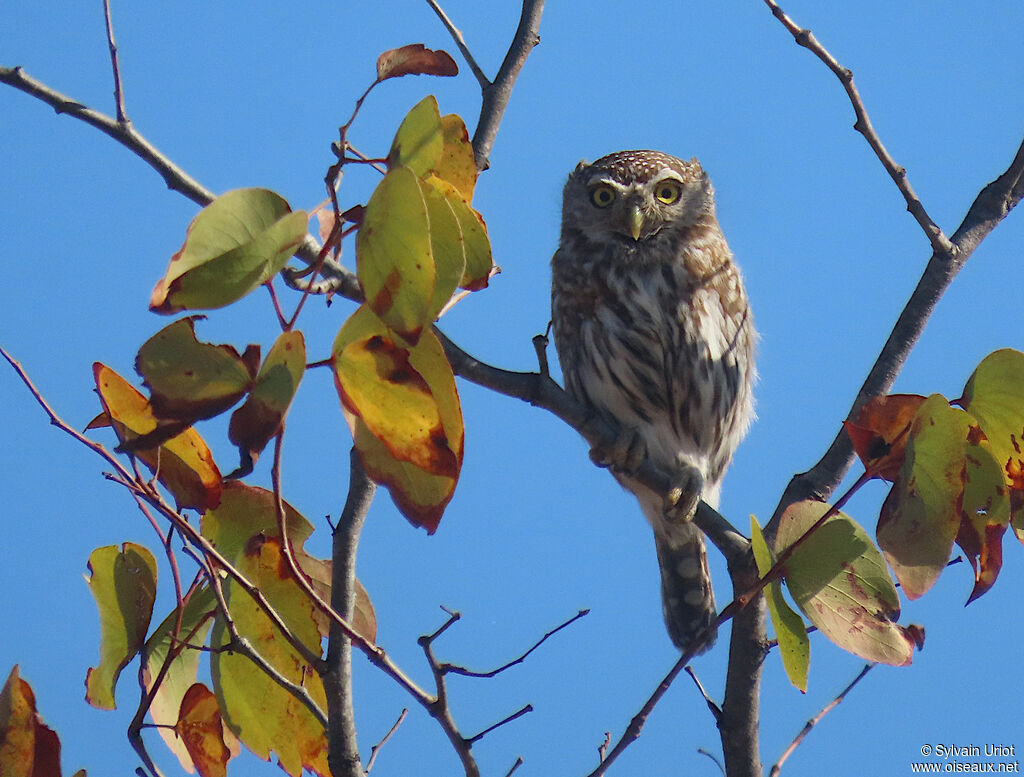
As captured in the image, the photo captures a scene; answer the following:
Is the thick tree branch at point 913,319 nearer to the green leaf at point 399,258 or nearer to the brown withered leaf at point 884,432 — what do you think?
the brown withered leaf at point 884,432

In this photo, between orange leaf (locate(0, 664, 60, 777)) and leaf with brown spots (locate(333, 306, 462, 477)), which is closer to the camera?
leaf with brown spots (locate(333, 306, 462, 477))

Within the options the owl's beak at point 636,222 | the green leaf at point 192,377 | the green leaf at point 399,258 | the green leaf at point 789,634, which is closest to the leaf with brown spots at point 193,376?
the green leaf at point 192,377

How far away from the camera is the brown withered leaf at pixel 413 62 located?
147cm

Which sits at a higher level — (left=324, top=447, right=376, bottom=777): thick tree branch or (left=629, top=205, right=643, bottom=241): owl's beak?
(left=629, top=205, right=643, bottom=241): owl's beak

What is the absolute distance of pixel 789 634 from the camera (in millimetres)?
1399

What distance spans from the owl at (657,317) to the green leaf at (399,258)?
191cm

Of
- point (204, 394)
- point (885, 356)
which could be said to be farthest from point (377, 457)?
point (885, 356)

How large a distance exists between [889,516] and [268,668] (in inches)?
31.4

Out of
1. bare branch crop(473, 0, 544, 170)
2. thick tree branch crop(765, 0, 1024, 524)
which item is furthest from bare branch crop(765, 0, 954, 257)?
bare branch crop(473, 0, 544, 170)

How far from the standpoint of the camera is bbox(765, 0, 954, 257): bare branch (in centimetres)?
206

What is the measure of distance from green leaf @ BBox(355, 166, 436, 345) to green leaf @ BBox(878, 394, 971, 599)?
668mm

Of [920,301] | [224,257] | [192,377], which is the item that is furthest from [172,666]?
[920,301]

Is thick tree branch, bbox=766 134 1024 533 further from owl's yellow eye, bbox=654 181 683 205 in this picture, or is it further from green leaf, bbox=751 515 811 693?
owl's yellow eye, bbox=654 181 683 205

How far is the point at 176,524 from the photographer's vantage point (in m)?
1.33
